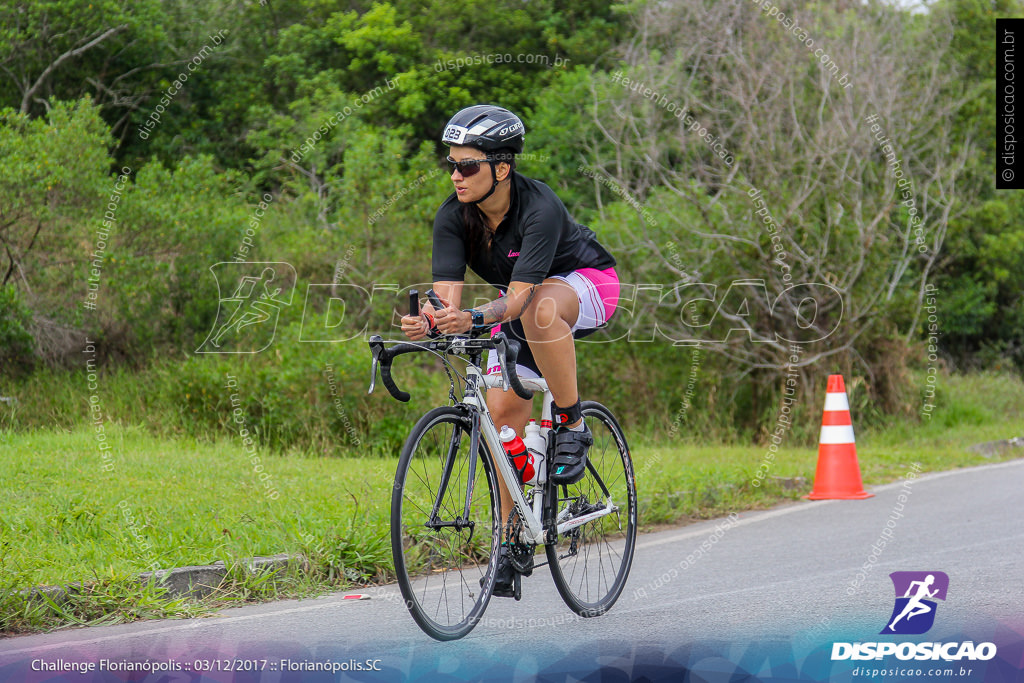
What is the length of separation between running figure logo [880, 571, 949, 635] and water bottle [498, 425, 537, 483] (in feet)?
5.50

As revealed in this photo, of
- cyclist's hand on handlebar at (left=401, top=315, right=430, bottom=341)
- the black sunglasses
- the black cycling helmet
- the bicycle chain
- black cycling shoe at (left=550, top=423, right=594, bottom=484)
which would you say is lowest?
the bicycle chain

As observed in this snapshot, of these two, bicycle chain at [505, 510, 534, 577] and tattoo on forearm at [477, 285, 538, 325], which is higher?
tattoo on forearm at [477, 285, 538, 325]

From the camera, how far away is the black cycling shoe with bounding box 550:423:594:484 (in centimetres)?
491

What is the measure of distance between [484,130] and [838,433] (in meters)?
5.27

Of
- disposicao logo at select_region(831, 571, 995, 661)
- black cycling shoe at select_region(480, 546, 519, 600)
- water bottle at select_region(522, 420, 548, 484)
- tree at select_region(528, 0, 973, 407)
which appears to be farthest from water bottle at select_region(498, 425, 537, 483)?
tree at select_region(528, 0, 973, 407)

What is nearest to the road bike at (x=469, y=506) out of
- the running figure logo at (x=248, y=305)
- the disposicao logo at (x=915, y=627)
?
the disposicao logo at (x=915, y=627)

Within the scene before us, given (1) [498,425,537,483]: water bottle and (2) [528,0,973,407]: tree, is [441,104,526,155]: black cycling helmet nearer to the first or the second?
(1) [498,425,537,483]: water bottle

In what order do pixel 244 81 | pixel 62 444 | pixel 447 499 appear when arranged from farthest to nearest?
pixel 244 81, pixel 62 444, pixel 447 499

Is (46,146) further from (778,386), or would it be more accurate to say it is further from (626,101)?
(778,386)

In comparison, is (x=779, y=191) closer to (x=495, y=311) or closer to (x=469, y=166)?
(x=469, y=166)

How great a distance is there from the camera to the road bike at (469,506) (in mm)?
4285

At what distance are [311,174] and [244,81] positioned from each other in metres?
3.97

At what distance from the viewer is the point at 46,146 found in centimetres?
1193

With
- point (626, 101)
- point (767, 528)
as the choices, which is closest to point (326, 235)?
point (626, 101)
